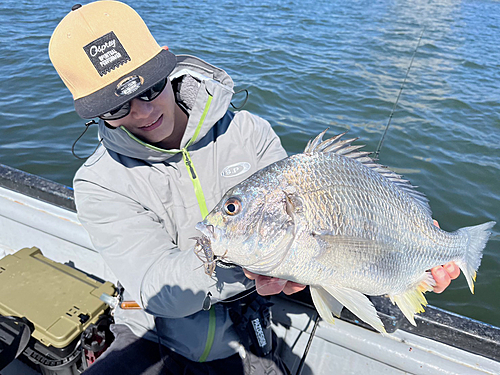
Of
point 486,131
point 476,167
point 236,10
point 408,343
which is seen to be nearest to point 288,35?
point 236,10

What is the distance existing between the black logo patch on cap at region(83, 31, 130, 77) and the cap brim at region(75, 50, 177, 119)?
6 cm

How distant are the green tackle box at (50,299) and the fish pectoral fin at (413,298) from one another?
72.5 inches

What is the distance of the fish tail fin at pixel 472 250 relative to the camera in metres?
1.85

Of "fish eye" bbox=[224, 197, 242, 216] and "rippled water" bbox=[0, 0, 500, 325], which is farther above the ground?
"fish eye" bbox=[224, 197, 242, 216]

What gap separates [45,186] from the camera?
114 inches

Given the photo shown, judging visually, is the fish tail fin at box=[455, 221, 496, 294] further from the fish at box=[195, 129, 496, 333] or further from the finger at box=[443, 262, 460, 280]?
the fish at box=[195, 129, 496, 333]

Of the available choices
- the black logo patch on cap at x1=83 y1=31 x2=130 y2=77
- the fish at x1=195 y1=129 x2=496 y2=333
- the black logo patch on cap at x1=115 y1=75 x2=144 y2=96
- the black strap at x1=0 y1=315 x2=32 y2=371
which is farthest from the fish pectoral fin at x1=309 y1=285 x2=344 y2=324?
the black strap at x1=0 y1=315 x2=32 y2=371

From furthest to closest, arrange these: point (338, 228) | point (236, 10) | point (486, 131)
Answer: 1. point (236, 10)
2. point (486, 131)
3. point (338, 228)

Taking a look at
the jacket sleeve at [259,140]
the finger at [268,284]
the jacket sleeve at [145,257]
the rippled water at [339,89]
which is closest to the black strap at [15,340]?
the jacket sleeve at [145,257]

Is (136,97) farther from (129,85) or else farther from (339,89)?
(339,89)

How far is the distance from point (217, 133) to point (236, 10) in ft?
40.0

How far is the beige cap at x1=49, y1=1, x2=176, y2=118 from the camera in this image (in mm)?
1438

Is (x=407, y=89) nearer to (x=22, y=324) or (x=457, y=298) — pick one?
(x=457, y=298)

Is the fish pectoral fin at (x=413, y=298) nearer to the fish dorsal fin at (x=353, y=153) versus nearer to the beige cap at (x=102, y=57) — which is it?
the fish dorsal fin at (x=353, y=153)
